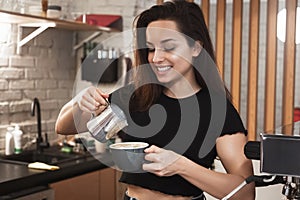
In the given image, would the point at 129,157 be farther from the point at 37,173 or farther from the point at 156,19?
the point at 37,173

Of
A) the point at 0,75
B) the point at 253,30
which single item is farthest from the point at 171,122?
the point at 0,75

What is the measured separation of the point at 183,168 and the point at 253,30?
144 cm

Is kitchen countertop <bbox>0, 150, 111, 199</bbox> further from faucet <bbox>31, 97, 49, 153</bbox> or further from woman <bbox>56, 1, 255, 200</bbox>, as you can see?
woman <bbox>56, 1, 255, 200</bbox>

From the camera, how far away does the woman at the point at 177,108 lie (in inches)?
49.8

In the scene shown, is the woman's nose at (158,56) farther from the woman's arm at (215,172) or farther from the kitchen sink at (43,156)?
the kitchen sink at (43,156)

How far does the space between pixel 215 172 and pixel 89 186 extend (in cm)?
155

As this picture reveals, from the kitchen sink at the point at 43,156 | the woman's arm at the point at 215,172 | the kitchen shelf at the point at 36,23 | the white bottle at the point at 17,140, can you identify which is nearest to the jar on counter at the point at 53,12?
the kitchen shelf at the point at 36,23

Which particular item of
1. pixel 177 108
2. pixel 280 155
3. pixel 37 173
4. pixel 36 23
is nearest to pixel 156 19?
pixel 177 108

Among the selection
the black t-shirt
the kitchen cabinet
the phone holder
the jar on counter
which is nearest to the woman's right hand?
the black t-shirt

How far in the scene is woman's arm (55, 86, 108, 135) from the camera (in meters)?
1.25

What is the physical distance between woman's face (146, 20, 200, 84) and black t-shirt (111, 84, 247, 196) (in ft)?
0.30

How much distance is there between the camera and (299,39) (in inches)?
93.7

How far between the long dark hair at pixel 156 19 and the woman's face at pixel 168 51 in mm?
23

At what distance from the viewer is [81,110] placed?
1.39 metres
